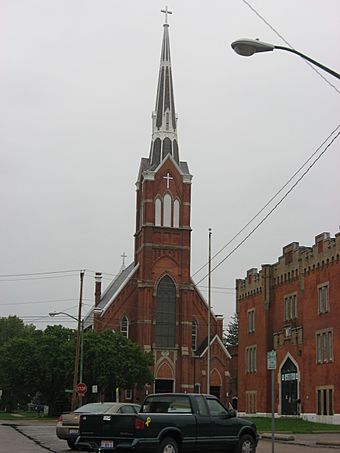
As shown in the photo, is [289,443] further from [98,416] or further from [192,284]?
[192,284]

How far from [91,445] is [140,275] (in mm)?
64982

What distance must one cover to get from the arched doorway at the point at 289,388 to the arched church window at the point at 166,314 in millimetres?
29154

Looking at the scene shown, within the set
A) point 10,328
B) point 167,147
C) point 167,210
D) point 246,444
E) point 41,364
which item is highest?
point 167,147

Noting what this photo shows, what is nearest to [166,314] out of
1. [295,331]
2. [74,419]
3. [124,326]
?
[124,326]

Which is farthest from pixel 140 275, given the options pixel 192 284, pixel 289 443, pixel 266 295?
pixel 289 443

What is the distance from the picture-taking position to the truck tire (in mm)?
17359

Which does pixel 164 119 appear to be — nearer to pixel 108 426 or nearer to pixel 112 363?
pixel 112 363

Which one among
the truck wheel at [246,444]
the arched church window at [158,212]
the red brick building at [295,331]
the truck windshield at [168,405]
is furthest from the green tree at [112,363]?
the truck windshield at [168,405]

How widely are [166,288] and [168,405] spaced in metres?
65.2

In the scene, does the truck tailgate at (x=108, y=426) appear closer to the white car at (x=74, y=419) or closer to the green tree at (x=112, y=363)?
the white car at (x=74, y=419)

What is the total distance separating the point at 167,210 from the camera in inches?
3374

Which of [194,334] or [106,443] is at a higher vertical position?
[194,334]

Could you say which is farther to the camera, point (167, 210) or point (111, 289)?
point (111, 289)

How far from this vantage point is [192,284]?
84812mm
